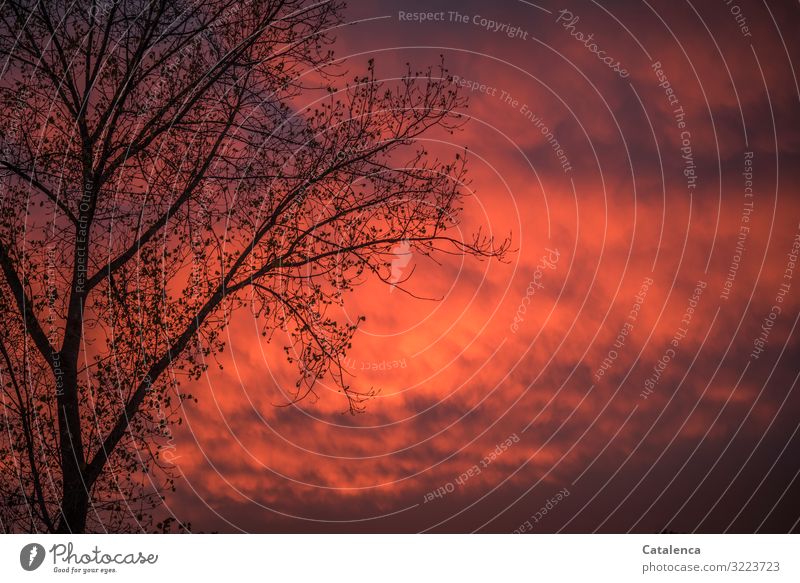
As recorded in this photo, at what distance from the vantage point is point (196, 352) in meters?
12.6

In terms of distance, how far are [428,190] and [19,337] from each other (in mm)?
6362

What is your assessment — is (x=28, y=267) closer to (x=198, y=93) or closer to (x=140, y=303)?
(x=140, y=303)
